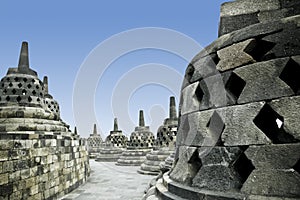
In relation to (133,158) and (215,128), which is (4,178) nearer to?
(215,128)

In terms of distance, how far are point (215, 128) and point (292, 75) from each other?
0.97m

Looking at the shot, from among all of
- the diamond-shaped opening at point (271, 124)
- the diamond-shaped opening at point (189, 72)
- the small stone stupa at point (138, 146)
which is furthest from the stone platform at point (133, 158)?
the diamond-shaped opening at point (271, 124)

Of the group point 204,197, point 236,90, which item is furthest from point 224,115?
point 204,197

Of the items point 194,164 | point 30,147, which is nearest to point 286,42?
point 194,164

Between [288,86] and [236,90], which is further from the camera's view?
[236,90]

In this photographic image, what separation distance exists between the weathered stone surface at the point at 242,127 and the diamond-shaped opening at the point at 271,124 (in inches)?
2.5

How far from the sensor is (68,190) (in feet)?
23.4

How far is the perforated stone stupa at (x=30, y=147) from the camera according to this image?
14.7 feet

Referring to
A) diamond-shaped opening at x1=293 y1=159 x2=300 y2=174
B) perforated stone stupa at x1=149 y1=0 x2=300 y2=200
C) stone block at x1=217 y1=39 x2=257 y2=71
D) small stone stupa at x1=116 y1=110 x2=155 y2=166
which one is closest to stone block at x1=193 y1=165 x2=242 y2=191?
perforated stone stupa at x1=149 y1=0 x2=300 y2=200

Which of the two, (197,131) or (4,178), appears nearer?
(197,131)

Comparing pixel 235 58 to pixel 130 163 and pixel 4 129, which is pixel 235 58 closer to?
pixel 4 129

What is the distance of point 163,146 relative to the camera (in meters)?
13.1

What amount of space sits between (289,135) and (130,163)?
1383 cm

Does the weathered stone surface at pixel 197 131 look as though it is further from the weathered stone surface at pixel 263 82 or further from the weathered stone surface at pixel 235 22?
the weathered stone surface at pixel 235 22
